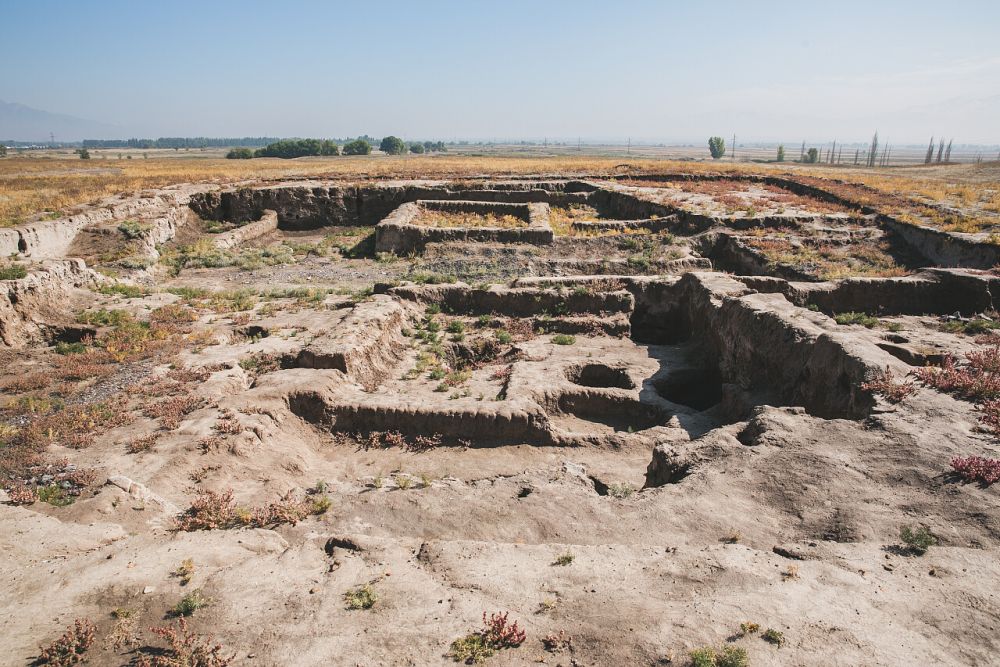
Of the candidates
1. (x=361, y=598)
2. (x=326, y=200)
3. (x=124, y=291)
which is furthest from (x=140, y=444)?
(x=326, y=200)

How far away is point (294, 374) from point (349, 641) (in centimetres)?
776

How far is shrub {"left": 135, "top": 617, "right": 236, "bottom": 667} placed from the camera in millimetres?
4742

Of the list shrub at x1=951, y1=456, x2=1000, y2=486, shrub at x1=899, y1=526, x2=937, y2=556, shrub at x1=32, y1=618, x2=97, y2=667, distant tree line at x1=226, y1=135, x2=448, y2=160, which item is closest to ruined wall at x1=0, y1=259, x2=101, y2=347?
shrub at x1=32, y1=618, x2=97, y2=667

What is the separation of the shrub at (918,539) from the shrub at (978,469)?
1.15 metres

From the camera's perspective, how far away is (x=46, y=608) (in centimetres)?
546

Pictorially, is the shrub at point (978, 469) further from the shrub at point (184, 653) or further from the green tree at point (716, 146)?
the green tree at point (716, 146)

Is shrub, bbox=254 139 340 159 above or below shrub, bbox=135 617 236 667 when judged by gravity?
above

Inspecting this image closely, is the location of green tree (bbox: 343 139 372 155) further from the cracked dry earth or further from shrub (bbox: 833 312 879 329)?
shrub (bbox: 833 312 879 329)

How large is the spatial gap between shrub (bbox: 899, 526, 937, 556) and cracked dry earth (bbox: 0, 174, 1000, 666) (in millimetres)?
94

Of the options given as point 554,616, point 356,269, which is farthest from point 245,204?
point 554,616

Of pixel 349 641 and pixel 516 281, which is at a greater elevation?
pixel 516 281

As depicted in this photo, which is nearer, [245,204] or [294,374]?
[294,374]

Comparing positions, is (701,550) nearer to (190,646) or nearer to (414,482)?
(414,482)

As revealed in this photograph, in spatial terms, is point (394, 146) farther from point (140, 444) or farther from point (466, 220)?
point (140, 444)
